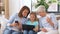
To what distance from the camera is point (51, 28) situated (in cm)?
282

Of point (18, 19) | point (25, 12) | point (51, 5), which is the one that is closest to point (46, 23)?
point (25, 12)

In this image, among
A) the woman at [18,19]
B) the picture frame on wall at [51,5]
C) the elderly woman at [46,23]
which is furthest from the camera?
the picture frame on wall at [51,5]

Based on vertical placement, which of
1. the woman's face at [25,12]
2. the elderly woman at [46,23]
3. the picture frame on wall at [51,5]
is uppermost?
the picture frame on wall at [51,5]

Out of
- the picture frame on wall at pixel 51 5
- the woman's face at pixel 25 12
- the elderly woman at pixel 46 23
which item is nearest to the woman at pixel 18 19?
the woman's face at pixel 25 12

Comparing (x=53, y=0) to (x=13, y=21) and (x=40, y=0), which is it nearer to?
(x=40, y=0)

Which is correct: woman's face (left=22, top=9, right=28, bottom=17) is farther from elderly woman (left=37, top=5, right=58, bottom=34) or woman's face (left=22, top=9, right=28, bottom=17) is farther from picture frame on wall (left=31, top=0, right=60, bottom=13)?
picture frame on wall (left=31, top=0, right=60, bottom=13)

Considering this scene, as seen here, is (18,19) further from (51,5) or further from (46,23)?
(51,5)

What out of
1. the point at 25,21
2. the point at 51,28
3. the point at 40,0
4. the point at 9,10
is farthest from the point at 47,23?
the point at 9,10

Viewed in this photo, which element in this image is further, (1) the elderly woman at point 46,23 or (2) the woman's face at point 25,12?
(2) the woman's face at point 25,12

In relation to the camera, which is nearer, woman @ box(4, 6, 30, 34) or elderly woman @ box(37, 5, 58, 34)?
elderly woman @ box(37, 5, 58, 34)

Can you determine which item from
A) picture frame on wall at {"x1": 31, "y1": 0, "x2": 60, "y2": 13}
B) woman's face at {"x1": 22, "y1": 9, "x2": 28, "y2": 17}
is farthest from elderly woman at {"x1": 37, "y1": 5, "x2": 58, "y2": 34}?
picture frame on wall at {"x1": 31, "y1": 0, "x2": 60, "y2": 13}

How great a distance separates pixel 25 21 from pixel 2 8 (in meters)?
1.26

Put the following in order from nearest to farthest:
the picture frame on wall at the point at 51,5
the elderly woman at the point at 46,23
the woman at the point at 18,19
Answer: the elderly woman at the point at 46,23
the woman at the point at 18,19
the picture frame on wall at the point at 51,5

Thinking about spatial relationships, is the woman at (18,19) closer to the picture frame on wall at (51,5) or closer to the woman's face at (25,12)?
the woman's face at (25,12)
